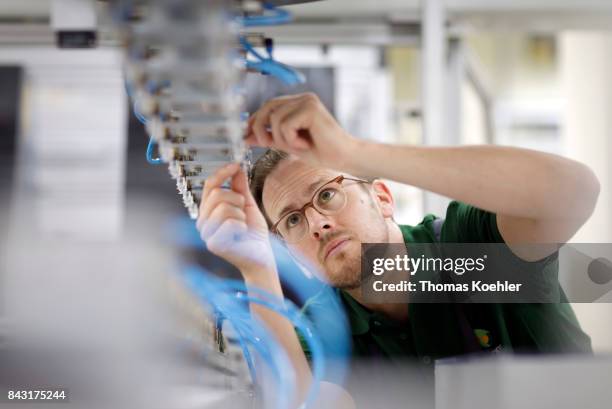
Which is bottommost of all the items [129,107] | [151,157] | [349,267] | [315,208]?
[349,267]

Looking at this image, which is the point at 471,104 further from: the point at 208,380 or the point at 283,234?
the point at 208,380

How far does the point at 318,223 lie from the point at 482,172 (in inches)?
13.3

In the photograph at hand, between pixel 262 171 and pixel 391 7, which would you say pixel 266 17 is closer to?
pixel 262 171

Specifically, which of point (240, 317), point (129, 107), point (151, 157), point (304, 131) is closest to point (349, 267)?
point (240, 317)

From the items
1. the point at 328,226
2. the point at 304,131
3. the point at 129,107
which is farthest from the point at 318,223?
the point at 129,107

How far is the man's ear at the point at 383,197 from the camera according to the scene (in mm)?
1184

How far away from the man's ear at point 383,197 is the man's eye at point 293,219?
158 millimetres

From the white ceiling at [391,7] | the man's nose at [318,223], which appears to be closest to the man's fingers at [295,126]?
the man's nose at [318,223]

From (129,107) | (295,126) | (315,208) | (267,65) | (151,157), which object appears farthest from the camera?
(129,107)

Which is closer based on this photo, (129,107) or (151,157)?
(151,157)

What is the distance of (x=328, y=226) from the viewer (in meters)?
1.15

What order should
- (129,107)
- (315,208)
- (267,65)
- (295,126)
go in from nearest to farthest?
(295,126) → (267,65) → (315,208) → (129,107)

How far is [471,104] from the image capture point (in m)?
2.07

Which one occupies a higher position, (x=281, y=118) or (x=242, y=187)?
(x=281, y=118)
